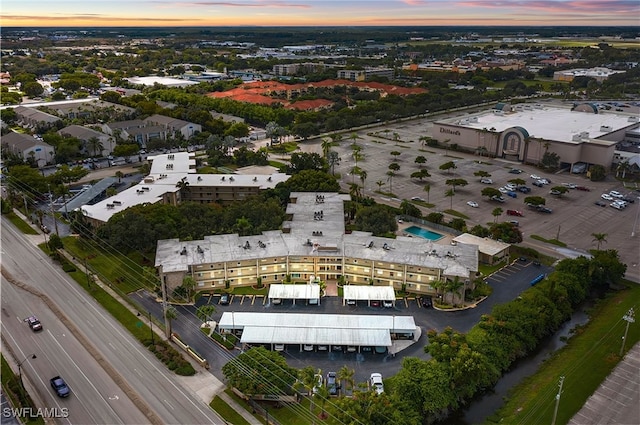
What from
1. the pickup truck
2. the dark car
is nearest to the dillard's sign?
the dark car

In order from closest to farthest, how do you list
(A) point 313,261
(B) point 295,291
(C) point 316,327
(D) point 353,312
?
(C) point 316,327 < (D) point 353,312 < (B) point 295,291 < (A) point 313,261

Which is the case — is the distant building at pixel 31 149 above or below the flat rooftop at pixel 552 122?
below

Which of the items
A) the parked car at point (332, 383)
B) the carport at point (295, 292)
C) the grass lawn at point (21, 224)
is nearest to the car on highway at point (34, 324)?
the carport at point (295, 292)

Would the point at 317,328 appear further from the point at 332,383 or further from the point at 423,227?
the point at 423,227

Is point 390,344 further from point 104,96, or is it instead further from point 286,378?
point 104,96

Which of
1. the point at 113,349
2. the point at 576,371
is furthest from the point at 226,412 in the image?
the point at 576,371

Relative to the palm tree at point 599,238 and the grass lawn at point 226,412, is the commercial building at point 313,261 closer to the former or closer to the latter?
the palm tree at point 599,238

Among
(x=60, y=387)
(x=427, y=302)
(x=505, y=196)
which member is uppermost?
(x=505, y=196)
